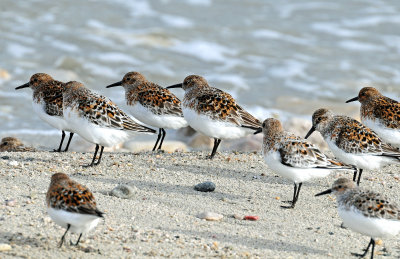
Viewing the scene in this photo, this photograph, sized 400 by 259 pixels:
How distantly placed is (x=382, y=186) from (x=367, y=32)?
10.7 metres

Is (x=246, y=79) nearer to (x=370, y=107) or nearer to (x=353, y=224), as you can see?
(x=370, y=107)

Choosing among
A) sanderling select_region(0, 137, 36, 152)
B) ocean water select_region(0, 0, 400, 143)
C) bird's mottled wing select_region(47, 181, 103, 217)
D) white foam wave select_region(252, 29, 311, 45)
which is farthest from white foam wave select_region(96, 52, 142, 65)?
bird's mottled wing select_region(47, 181, 103, 217)

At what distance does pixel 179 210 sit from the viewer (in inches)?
273

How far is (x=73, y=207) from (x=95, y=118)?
300 cm

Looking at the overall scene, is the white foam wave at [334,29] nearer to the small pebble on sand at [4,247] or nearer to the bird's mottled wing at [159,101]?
the bird's mottled wing at [159,101]

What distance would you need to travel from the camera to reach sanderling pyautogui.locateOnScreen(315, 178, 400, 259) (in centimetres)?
560

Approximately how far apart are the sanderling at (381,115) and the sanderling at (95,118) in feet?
10.5

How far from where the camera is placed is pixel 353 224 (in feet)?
18.9

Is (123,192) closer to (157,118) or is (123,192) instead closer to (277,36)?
(157,118)

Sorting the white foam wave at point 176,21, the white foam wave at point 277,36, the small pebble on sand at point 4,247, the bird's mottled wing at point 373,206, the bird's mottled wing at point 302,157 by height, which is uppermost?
the white foam wave at point 277,36

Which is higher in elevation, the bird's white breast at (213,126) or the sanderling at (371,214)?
the bird's white breast at (213,126)

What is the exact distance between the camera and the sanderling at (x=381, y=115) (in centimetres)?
893

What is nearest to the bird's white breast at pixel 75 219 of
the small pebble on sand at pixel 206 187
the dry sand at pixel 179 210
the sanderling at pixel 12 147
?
the dry sand at pixel 179 210

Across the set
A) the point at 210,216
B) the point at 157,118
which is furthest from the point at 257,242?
the point at 157,118
